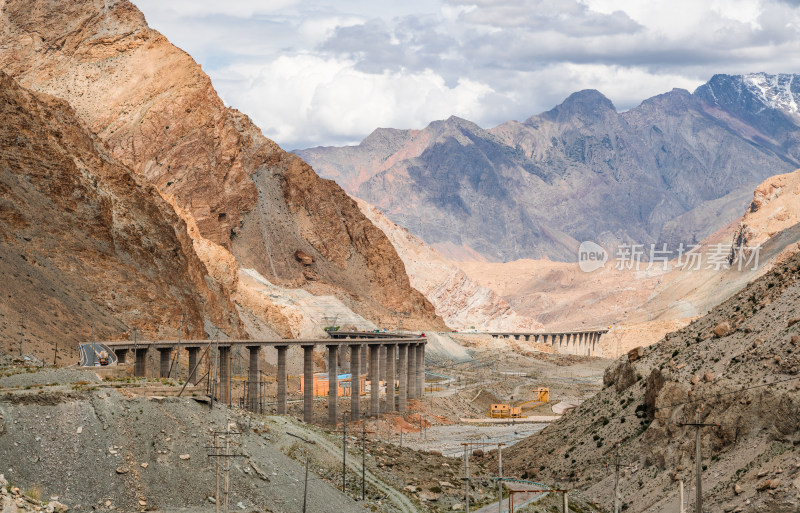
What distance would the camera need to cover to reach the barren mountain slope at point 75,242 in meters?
96.6

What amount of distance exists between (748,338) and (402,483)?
21196 mm

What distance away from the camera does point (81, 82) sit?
7687 inches

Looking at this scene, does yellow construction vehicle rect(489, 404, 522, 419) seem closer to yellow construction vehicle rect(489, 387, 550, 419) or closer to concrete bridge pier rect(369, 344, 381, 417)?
yellow construction vehicle rect(489, 387, 550, 419)

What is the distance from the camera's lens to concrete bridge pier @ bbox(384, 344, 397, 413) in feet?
437

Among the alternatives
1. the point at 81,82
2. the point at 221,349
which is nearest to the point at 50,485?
the point at 221,349

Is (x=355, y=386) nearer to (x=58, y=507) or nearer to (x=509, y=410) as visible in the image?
(x=509, y=410)

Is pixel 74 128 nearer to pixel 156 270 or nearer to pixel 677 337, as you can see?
pixel 156 270

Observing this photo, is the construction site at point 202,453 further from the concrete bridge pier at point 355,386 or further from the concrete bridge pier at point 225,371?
the concrete bridge pier at point 355,386

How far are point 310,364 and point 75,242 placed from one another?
1038 inches

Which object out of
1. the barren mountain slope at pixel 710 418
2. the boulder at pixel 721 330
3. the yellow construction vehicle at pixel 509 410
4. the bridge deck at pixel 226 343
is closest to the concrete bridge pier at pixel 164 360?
the bridge deck at pixel 226 343

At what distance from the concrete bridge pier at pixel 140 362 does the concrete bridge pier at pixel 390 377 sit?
155 feet

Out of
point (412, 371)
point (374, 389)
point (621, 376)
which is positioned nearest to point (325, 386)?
point (412, 371)

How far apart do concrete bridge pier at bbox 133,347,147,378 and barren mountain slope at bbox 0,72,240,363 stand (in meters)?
5.71

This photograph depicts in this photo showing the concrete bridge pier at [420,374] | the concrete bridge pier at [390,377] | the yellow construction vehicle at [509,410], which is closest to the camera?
the concrete bridge pier at [390,377]
